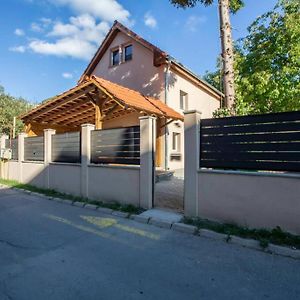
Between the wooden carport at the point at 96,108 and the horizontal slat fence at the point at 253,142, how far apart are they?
4.83 meters

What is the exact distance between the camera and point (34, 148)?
35.8 feet

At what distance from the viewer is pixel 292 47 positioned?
1648 centimetres

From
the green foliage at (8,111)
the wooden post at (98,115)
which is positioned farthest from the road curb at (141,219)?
the green foliage at (8,111)

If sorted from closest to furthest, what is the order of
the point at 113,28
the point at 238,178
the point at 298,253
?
the point at 298,253, the point at 238,178, the point at 113,28

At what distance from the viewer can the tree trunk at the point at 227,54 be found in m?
8.84

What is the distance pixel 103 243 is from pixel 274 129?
371 centimetres

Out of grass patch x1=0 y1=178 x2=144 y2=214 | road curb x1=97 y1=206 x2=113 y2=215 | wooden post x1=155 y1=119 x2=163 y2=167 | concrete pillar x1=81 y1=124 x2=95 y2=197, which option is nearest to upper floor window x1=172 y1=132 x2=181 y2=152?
wooden post x1=155 y1=119 x2=163 y2=167

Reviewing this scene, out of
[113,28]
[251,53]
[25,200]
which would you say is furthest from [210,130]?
[251,53]

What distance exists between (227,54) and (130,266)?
7494 millimetres

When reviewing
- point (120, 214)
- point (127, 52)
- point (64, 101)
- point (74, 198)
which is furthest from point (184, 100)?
point (120, 214)

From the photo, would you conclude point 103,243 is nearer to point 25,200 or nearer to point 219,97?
point 25,200

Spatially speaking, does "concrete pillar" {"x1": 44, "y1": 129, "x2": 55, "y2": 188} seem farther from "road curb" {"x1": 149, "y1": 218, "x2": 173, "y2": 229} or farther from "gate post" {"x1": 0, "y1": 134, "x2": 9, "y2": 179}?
"road curb" {"x1": 149, "y1": 218, "x2": 173, "y2": 229}

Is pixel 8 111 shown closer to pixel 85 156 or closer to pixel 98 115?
pixel 98 115

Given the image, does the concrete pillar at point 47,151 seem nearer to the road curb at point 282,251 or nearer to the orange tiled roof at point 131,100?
the orange tiled roof at point 131,100
